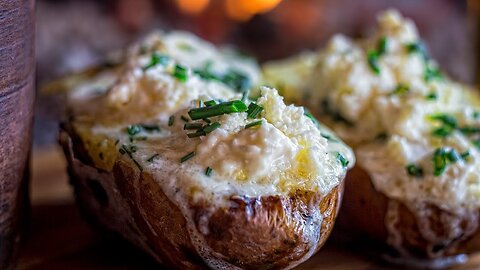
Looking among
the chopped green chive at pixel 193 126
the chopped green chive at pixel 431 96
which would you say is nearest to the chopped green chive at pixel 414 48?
the chopped green chive at pixel 431 96

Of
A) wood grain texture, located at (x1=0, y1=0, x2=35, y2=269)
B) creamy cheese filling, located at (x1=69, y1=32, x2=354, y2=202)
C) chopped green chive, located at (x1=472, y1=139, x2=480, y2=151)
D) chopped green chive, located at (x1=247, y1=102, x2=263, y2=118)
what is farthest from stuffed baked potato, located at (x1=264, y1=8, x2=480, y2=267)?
wood grain texture, located at (x1=0, y1=0, x2=35, y2=269)

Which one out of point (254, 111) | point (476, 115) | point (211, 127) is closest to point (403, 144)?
point (476, 115)

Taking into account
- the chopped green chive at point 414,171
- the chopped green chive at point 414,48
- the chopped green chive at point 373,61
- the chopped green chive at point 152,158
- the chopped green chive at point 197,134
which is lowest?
the chopped green chive at point 414,171

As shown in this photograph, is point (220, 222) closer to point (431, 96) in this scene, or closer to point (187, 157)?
point (187, 157)

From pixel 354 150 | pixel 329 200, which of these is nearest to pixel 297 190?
pixel 329 200

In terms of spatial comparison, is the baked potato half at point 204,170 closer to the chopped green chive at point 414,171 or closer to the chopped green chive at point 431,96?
the chopped green chive at point 414,171

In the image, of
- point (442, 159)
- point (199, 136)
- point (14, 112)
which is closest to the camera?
point (199, 136)
